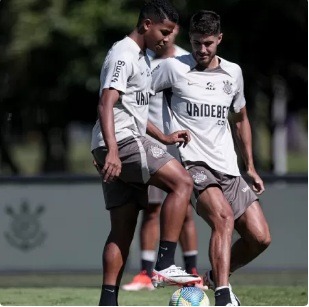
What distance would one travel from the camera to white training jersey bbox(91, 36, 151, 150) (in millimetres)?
8977

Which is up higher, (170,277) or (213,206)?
(213,206)

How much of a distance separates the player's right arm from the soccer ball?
104 cm

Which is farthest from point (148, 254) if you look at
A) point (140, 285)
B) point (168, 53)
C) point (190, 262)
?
point (168, 53)

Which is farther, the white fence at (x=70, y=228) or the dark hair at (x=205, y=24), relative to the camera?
the white fence at (x=70, y=228)

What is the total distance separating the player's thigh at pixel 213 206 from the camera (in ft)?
30.4

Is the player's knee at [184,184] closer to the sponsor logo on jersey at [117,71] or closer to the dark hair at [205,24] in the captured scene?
the sponsor logo on jersey at [117,71]

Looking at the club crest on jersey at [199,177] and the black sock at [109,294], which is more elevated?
the club crest on jersey at [199,177]

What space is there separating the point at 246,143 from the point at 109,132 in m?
1.73

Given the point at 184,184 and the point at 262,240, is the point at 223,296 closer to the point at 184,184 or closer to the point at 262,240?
the point at 262,240

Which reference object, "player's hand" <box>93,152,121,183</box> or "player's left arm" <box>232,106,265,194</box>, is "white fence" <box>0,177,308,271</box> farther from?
"player's hand" <box>93,152,121,183</box>

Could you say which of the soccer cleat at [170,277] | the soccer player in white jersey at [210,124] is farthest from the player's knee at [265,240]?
the soccer cleat at [170,277]

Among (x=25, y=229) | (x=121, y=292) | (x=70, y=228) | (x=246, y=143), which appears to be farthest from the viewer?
(x=70, y=228)

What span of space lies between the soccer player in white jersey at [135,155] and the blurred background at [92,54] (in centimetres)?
1356

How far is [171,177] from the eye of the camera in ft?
29.5
